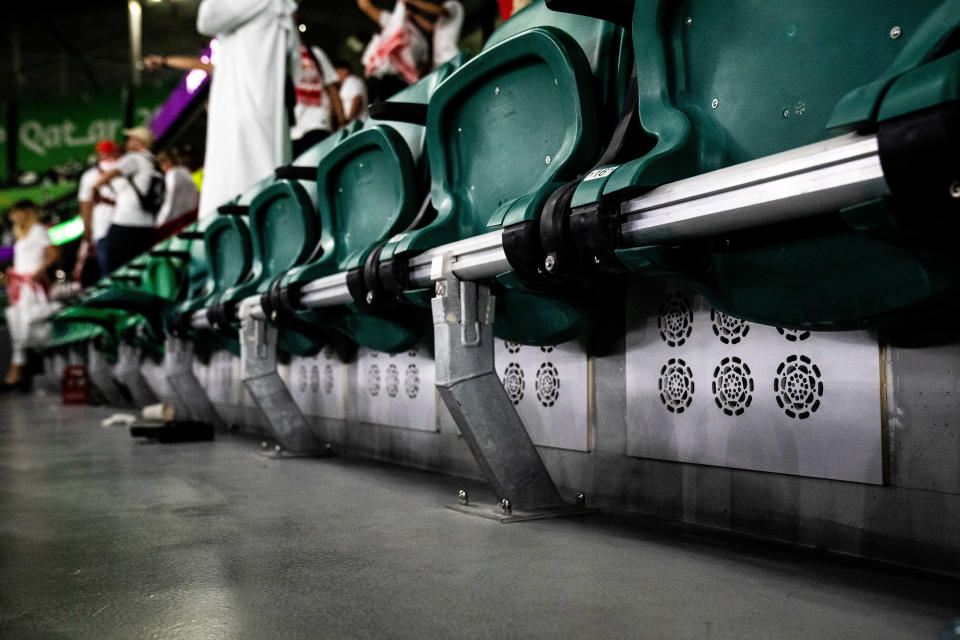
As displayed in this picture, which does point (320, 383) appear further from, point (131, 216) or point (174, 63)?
point (131, 216)

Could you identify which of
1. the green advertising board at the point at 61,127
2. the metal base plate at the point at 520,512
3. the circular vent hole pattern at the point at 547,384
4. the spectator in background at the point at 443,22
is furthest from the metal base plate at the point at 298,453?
the green advertising board at the point at 61,127

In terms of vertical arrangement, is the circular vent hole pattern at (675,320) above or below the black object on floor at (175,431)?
above

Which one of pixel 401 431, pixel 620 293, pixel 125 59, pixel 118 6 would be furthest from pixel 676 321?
pixel 125 59

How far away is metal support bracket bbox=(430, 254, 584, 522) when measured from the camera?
1439mm

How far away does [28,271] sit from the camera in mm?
8945

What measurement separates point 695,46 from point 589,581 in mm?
727

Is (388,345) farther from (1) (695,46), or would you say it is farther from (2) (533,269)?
(1) (695,46)

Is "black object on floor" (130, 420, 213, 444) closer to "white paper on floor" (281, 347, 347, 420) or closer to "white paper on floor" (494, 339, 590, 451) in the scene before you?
"white paper on floor" (281, 347, 347, 420)

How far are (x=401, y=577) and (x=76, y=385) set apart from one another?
612 cm

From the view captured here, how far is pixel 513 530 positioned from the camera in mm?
1336

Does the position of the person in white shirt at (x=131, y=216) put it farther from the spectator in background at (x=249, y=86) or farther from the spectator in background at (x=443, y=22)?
the spectator in background at (x=443, y=22)

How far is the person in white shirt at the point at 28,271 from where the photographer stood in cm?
893

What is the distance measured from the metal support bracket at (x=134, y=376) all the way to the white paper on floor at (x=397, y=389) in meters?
3.28

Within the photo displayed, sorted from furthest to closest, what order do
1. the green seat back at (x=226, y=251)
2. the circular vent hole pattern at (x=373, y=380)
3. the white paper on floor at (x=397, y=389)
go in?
1. the green seat back at (x=226, y=251)
2. the circular vent hole pattern at (x=373, y=380)
3. the white paper on floor at (x=397, y=389)
